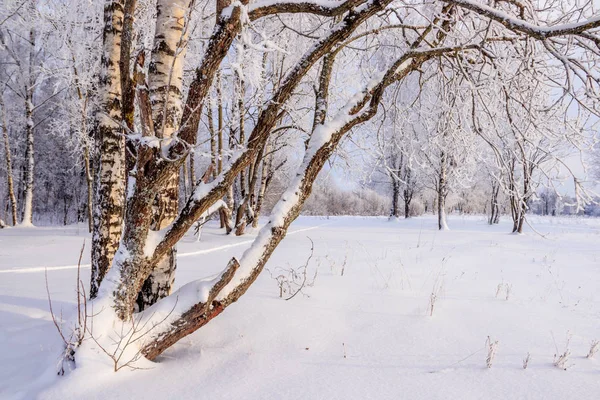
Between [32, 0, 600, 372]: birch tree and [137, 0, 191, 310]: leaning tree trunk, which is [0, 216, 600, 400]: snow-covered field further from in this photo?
[137, 0, 191, 310]: leaning tree trunk

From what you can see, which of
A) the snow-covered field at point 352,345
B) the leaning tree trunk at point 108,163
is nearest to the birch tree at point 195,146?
the snow-covered field at point 352,345

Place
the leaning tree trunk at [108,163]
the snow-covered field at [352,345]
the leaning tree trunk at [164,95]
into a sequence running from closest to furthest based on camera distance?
1. the snow-covered field at [352,345]
2. the leaning tree trunk at [164,95]
3. the leaning tree trunk at [108,163]

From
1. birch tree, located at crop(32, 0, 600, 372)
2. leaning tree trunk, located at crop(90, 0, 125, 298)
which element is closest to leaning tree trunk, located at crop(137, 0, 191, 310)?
birch tree, located at crop(32, 0, 600, 372)

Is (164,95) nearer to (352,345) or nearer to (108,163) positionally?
(108,163)

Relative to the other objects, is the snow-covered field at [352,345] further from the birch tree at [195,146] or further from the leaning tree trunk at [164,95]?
the leaning tree trunk at [164,95]

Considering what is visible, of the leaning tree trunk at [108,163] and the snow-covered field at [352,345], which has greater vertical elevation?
the leaning tree trunk at [108,163]

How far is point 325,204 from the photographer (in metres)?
38.5

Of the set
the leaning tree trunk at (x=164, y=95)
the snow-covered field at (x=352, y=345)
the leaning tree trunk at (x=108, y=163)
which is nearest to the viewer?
the snow-covered field at (x=352, y=345)

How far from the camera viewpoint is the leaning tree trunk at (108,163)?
2.59 metres

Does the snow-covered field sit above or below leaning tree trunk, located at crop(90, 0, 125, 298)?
below

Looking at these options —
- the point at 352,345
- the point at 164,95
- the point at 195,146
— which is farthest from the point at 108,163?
the point at 352,345

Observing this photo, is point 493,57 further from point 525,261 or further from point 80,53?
point 80,53

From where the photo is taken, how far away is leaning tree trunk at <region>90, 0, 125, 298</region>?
2590 millimetres

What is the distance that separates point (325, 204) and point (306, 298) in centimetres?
3544
